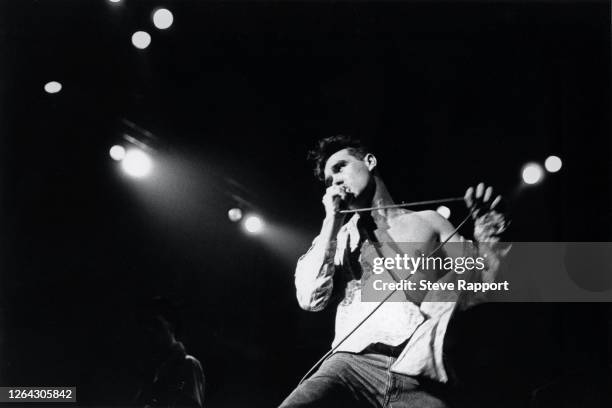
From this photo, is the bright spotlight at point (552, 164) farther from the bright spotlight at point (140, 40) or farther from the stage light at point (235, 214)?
the bright spotlight at point (140, 40)

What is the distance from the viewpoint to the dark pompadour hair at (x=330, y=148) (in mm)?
2705

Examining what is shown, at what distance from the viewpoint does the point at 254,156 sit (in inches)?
108

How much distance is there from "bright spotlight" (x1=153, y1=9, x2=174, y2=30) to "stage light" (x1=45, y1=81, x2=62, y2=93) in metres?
0.50

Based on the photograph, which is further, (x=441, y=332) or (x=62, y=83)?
(x=62, y=83)

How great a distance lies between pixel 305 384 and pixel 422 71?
4.58 feet

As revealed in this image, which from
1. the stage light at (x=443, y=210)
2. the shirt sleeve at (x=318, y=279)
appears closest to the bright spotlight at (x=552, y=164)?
the stage light at (x=443, y=210)

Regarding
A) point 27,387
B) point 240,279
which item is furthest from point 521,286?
point 27,387

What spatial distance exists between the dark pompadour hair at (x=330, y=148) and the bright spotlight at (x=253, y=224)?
31 centimetres

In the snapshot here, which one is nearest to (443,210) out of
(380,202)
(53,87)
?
(380,202)

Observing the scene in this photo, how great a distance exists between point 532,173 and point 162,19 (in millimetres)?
1708

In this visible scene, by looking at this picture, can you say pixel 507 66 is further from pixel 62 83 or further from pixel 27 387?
pixel 27 387

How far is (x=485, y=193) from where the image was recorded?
266 centimetres

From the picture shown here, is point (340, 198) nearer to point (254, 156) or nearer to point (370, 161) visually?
point (370, 161)

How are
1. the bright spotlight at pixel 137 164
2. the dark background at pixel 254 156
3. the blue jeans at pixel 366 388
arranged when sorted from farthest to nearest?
the bright spotlight at pixel 137 164, the dark background at pixel 254 156, the blue jeans at pixel 366 388
